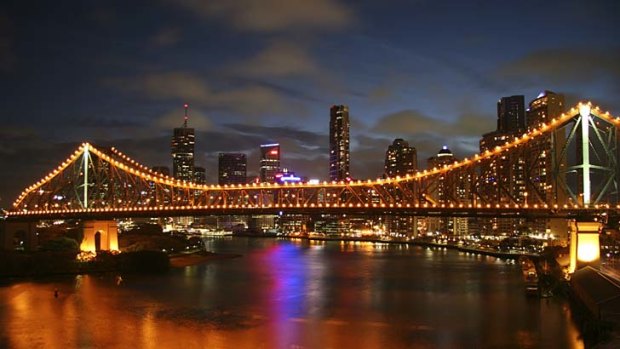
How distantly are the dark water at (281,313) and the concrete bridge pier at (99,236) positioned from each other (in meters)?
10.5

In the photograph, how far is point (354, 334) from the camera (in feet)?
111

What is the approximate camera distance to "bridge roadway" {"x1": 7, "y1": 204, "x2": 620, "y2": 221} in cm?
4383

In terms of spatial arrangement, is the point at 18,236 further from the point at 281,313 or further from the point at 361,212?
the point at 281,313

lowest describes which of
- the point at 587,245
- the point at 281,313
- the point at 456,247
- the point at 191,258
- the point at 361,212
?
the point at 456,247

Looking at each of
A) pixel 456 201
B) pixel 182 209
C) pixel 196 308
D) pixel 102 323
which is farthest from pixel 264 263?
pixel 102 323

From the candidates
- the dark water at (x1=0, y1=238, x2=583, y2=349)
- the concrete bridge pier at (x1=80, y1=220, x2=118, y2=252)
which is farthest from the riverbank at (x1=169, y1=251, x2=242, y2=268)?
the dark water at (x1=0, y1=238, x2=583, y2=349)

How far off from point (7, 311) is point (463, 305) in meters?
28.9

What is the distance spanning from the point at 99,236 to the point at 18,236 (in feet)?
35.3

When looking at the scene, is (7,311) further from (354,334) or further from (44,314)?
(354,334)

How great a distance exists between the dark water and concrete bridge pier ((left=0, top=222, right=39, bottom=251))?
51.8ft

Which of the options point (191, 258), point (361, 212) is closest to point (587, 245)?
point (361, 212)

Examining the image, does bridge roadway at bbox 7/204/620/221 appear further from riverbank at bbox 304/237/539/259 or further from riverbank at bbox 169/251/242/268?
riverbank at bbox 304/237/539/259

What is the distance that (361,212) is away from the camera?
56719 millimetres

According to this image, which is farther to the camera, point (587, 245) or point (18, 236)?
point (18, 236)
